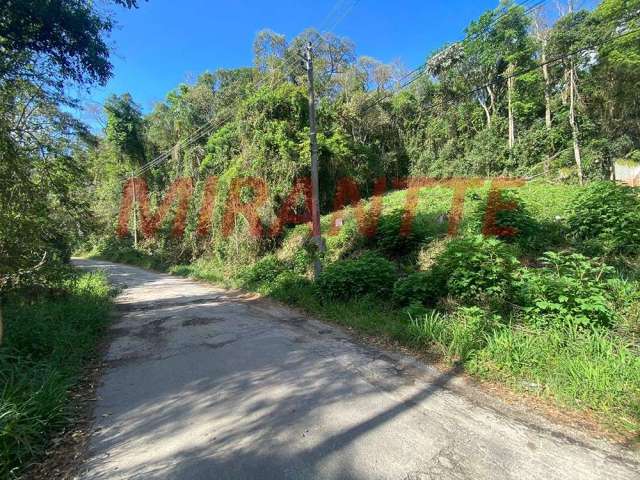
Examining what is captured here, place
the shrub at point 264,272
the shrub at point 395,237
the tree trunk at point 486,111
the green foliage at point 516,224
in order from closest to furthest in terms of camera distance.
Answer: the green foliage at point 516,224 → the shrub at point 395,237 → the shrub at point 264,272 → the tree trunk at point 486,111

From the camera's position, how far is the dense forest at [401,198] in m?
4.48

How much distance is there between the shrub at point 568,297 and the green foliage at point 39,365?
18.4 ft

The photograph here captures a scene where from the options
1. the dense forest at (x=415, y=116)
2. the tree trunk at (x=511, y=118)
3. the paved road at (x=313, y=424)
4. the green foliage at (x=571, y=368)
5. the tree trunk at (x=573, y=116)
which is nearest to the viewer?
the paved road at (x=313, y=424)

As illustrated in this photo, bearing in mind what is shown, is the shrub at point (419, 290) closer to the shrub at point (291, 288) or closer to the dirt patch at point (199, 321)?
the shrub at point (291, 288)

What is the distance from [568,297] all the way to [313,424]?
375 cm

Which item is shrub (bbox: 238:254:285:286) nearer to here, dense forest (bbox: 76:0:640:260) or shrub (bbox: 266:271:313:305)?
shrub (bbox: 266:271:313:305)

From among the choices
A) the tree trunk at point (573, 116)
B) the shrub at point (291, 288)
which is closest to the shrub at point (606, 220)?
the shrub at point (291, 288)

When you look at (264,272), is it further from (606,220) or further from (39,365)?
(606,220)

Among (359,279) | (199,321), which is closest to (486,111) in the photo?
(359,279)

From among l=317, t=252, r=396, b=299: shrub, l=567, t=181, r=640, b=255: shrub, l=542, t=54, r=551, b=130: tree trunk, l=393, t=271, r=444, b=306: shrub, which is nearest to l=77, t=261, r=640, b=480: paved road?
l=393, t=271, r=444, b=306: shrub

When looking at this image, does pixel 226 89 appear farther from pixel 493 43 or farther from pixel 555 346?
pixel 555 346

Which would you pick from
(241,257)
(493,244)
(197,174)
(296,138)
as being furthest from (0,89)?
(197,174)

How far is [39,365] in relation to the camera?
4.25m

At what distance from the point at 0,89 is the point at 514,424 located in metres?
7.32
